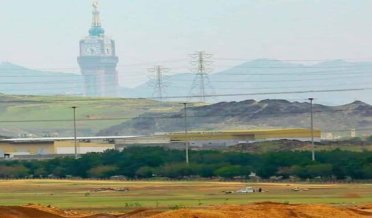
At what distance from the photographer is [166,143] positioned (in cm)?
19712

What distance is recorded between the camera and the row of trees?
122750 mm

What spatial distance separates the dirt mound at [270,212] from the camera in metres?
50.8

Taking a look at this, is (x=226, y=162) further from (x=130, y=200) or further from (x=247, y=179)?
(x=130, y=200)

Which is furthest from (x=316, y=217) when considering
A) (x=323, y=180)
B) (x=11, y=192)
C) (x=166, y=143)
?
(x=166, y=143)

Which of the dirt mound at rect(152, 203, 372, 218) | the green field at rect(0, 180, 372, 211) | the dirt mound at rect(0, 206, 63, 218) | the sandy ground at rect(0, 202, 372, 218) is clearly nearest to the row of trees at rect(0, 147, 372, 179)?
the green field at rect(0, 180, 372, 211)

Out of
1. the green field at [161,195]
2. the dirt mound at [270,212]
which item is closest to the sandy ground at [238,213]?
the dirt mound at [270,212]

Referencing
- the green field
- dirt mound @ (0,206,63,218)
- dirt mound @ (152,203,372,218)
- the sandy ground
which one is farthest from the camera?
the green field

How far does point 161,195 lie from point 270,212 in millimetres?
38489

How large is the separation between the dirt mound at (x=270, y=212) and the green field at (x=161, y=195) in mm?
16991

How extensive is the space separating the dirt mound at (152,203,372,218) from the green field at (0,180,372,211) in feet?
55.7

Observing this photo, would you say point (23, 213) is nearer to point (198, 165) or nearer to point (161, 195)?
point (161, 195)

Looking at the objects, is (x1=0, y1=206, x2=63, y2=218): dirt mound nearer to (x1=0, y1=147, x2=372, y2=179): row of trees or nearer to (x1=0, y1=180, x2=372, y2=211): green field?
(x1=0, y1=180, x2=372, y2=211): green field

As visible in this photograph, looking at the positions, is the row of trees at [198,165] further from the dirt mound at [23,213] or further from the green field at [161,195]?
the dirt mound at [23,213]

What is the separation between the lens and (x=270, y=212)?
177 ft
